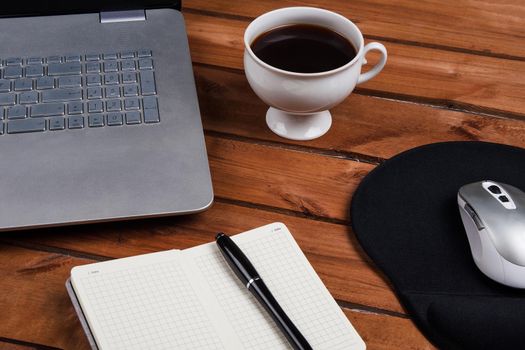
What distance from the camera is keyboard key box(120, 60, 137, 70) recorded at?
914 millimetres

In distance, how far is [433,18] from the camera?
1101mm

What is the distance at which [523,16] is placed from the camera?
1.12 m

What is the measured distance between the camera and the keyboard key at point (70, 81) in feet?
2.91

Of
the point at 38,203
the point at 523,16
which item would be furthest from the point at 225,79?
the point at 523,16

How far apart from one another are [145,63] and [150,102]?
0.07m

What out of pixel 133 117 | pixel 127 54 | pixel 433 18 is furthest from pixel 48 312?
pixel 433 18

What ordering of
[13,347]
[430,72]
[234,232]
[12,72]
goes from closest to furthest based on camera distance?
[13,347]
[234,232]
[12,72]
[430,72]

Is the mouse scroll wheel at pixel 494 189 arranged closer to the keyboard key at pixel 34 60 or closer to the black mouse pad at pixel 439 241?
the black mouse pad at pixel 439 241

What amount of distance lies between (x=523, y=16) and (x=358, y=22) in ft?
0.80

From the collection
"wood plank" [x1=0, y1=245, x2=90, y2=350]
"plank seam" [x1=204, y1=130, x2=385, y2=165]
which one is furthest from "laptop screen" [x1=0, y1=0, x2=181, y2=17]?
"wood plank" [x1=0, y1=245, x2=90, y2=350]

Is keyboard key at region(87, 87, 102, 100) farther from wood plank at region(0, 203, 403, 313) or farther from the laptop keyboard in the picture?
wood plank at region(0, 203, 403, 313)

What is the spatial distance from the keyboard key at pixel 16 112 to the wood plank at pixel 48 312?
0.16 metres

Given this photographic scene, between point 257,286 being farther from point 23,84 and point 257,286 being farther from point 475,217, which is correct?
point 23,84

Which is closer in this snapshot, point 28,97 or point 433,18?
point 28,97
